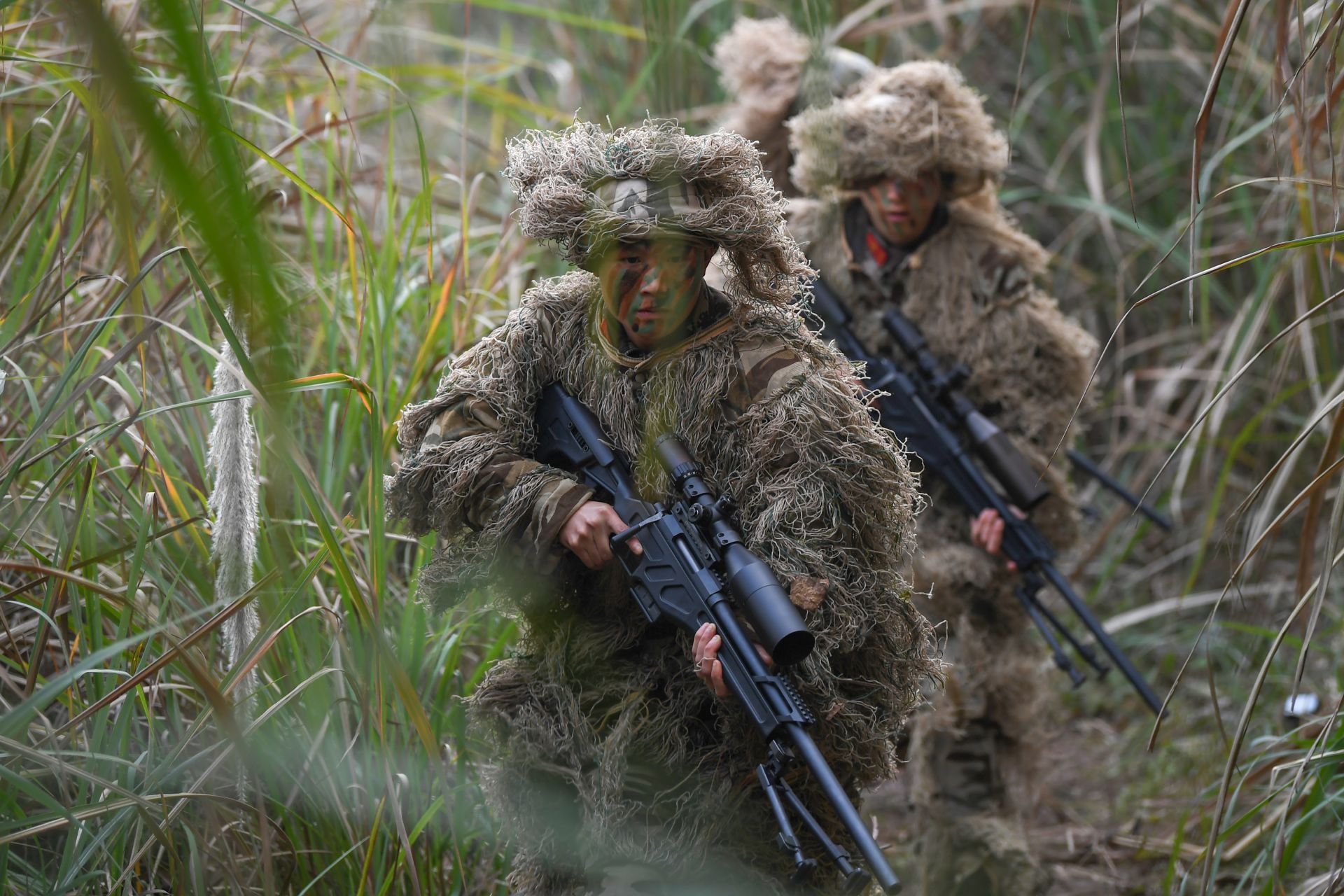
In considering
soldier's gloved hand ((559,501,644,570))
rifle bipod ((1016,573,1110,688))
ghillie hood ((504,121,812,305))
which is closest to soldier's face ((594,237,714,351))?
ghillie hood ((504,121,812,305))

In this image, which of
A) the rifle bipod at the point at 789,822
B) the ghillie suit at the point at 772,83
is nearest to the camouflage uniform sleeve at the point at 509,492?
the rifle bipod at the point at 789,822

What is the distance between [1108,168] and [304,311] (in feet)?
11.5

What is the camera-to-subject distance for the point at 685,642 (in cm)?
188

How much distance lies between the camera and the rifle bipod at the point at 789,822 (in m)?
1.62

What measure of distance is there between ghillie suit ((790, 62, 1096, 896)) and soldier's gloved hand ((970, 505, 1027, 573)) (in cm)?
5

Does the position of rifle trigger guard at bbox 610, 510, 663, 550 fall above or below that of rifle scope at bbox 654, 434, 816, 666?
above

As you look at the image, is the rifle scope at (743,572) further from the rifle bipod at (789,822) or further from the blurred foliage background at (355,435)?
the blurred foliage background at (355,435)

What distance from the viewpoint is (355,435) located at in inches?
102

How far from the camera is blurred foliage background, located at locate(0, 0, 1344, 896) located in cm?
155

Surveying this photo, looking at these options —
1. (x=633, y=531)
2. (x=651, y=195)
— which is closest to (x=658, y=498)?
(x=633, y=531)

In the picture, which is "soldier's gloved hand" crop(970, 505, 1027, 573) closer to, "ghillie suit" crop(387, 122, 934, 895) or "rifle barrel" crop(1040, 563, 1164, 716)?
"rifle barrel" crop(1040, 563, 1164, 716)

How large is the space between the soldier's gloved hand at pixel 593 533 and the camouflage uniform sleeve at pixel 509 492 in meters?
0.01

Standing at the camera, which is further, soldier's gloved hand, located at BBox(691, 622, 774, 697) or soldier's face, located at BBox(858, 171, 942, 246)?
soldier's face, located at BBox(858, 171, 942, 246)

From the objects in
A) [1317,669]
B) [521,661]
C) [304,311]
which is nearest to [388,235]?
[304,311]
